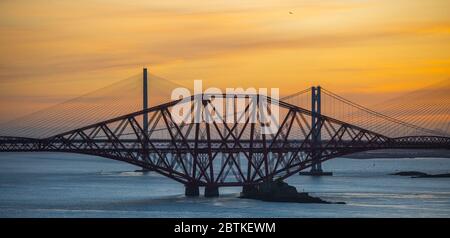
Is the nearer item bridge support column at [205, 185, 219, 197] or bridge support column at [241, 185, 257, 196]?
bridge support column at [205, 185, 219, 197]

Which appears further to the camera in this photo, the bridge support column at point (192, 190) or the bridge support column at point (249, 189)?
the bridge support column at point (249, 189)

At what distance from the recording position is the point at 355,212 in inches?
3359

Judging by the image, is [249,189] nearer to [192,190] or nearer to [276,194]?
[276,194]

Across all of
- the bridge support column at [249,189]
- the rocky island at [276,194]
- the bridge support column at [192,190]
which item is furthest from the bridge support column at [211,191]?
the bridge support column at [249,189]

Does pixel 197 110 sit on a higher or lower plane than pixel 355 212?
higher

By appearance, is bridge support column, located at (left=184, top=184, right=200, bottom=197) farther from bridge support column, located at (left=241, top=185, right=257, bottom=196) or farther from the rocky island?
bridge support column, located at (left=241, top=185, right=257, bottom=196)

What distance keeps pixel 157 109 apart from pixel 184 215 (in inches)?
762

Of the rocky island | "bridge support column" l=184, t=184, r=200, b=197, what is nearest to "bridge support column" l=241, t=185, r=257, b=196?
the rocky island

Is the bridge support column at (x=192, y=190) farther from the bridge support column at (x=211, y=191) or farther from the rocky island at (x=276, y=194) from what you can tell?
the rocky island at (x=276, y=194)

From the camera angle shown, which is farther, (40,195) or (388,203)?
(40,195)

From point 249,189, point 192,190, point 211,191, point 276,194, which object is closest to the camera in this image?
point 276,194

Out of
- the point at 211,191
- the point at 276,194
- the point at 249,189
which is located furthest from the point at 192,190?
the point at 276,194
